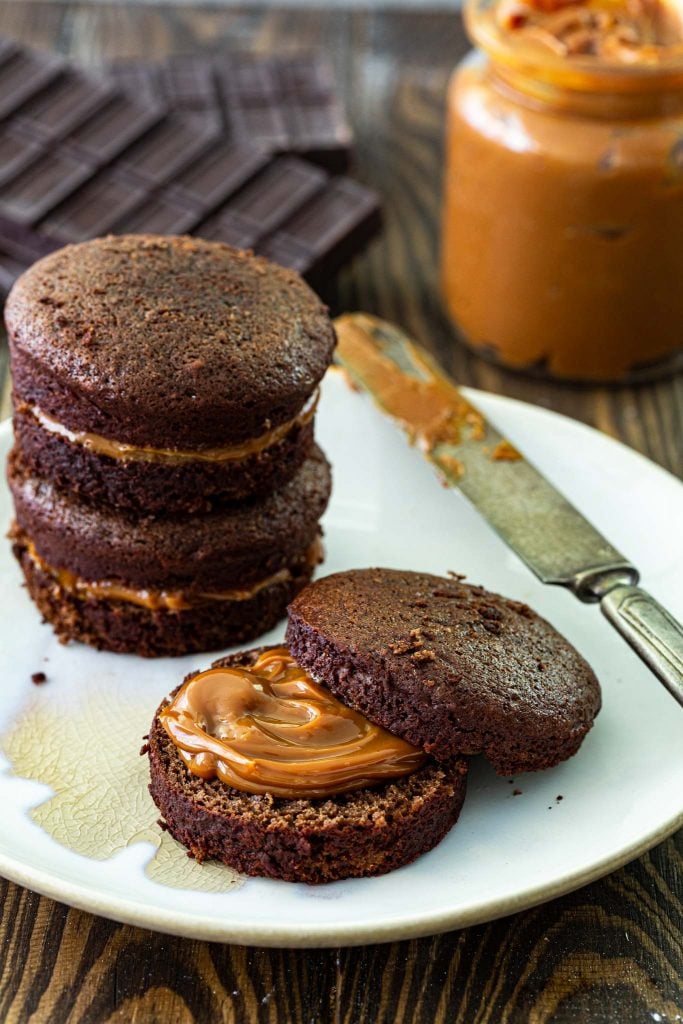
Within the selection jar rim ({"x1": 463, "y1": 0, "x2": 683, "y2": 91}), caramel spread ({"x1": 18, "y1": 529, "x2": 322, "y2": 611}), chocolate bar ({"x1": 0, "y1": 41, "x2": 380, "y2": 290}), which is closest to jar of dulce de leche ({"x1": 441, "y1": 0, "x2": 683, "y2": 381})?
jar rim ({"x1": 463, "y1": 0, "x2": 683, "y2": 91})

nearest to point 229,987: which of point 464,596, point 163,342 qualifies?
point 464,596

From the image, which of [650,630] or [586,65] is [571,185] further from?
[650,630]

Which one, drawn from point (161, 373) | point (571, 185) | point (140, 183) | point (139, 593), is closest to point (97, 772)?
point (139, 593)

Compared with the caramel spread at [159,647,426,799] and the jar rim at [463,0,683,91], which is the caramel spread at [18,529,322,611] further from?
the jar rim at [463,0,683,91]

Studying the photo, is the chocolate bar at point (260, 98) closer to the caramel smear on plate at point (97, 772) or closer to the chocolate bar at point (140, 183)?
the chocolate bar at point (140, 183)

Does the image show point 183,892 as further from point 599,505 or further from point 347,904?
point 599,505

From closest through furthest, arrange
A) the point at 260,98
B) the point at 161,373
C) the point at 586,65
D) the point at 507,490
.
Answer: the point at 161,373, the point at 507,490, the point at 586,65, the point at 260,98
